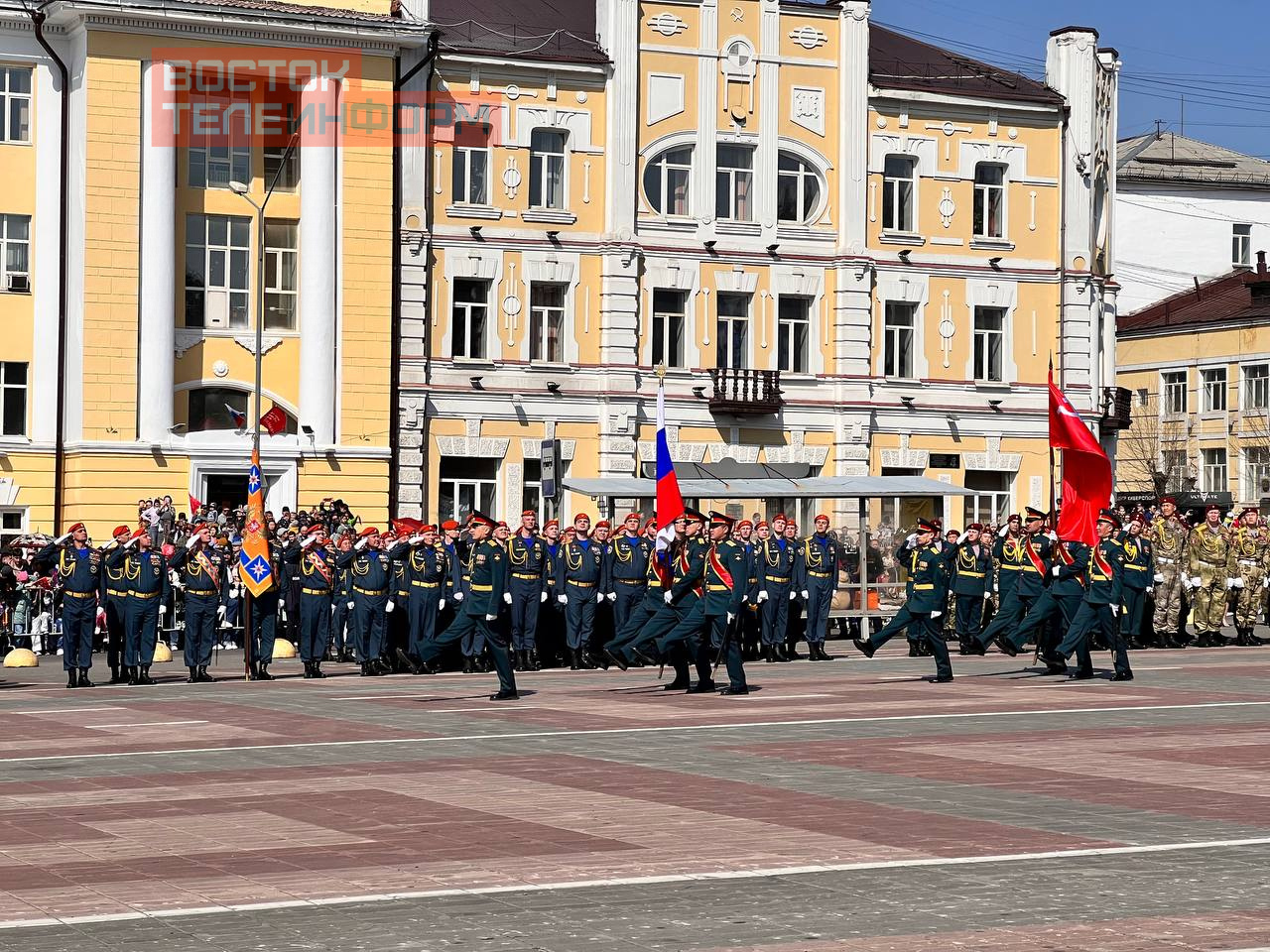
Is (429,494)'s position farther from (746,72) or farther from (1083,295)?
(1083,295)

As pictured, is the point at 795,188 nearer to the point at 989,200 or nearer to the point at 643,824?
the point at 989,200

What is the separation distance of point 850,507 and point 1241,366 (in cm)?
4157

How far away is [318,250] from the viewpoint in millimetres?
43312

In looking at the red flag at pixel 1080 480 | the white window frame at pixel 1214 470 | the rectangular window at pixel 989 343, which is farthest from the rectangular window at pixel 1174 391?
the red flag at pixel 1080 480

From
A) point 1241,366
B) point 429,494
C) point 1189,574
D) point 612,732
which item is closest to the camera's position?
point 612,732

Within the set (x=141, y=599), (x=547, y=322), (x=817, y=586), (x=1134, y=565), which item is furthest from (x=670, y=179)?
(x=141, y=599)

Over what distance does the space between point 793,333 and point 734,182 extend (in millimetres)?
3573

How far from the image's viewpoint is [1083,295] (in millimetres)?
50281

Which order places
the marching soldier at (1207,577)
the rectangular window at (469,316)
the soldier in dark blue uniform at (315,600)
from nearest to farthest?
1. the soldier in dark blue uniform at (315,600)
2. the marching soldier at (1207,577)
3. the rectangular window at (469,316)

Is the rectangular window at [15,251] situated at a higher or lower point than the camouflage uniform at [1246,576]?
higher

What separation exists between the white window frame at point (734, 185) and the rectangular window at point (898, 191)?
10.3ft

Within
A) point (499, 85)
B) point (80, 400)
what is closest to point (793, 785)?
point (80, 400)

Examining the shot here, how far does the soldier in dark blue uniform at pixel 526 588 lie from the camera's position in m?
27.1

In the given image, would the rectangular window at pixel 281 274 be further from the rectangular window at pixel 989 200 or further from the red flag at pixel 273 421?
the rectangular window at pixel 989 200
